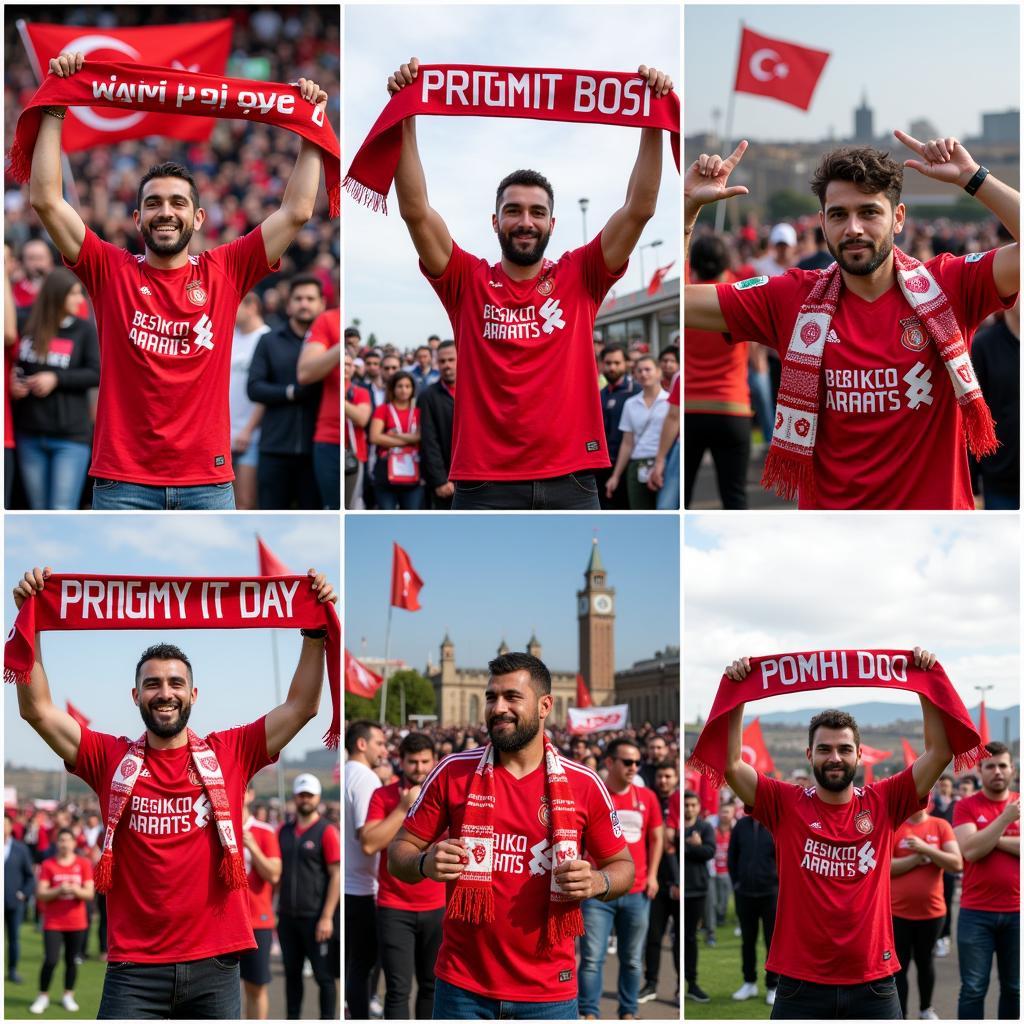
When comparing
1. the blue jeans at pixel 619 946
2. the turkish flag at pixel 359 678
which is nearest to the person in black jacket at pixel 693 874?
the blue jeans at pixel 619 946

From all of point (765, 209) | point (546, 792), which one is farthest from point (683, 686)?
point (765, 209)

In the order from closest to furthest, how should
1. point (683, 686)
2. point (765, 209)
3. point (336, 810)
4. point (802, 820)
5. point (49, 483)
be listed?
point (802, 820), point (683, 686), point (49, 483), point (336, 810), point (765, 209)

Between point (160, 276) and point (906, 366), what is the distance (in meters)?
3.50

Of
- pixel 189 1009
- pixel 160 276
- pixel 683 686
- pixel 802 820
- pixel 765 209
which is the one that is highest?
pixel 765 209

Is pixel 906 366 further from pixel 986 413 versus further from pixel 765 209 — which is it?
pixel 765 209

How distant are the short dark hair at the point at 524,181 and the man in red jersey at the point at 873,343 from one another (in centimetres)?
76

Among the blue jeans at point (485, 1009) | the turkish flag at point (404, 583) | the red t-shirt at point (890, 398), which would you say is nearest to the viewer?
the blue jeans at point (485, 1009)

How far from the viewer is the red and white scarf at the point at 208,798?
6172 millimetres

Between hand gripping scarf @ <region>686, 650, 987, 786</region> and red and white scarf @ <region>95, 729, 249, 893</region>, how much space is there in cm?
211

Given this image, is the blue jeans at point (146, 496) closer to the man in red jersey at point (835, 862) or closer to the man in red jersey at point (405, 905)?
the man in red jersey at point (405, 905)

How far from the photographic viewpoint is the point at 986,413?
626 centimetres

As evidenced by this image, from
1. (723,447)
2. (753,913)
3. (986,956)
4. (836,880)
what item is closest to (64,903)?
(753,913)

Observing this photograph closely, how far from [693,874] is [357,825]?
8.65ft

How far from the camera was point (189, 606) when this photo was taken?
6633 mm
